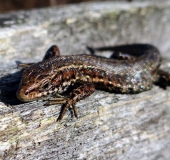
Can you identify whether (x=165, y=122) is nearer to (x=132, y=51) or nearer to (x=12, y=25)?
(x=132, y=51)

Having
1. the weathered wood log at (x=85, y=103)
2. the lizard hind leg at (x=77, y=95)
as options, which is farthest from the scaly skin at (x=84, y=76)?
the weathered wood log at (x=85, y=103)

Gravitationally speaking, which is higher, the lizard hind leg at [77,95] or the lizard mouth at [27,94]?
the lizard mouth at [27,94]

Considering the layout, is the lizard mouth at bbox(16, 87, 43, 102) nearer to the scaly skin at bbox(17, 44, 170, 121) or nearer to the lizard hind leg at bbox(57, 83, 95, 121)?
the scaly skin at bbox(17, 44, 170, 121)

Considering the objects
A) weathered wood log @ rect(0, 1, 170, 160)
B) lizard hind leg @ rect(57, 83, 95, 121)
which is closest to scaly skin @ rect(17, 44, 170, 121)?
lizard hind leg @ rect(57, 83, 95, 121)

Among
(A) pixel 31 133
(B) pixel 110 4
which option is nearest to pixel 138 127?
(A) pixel 31 133

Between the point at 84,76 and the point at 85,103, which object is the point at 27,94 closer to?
the point at 85,103

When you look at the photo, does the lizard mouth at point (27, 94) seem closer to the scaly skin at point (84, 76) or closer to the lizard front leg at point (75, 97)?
the scaly skin at point (84, 76)
